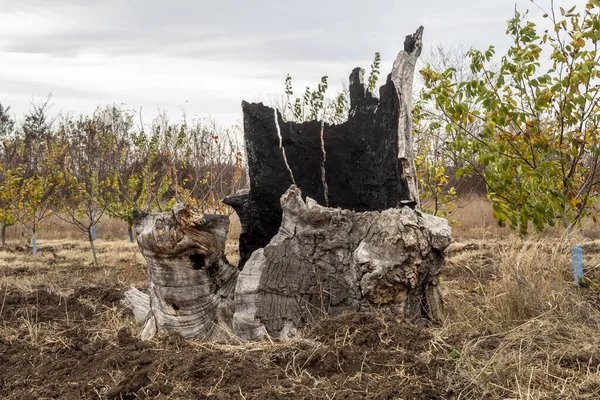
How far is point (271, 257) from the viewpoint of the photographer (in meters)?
4.63

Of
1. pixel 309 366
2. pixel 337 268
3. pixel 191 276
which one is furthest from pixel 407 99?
pixel 309 366

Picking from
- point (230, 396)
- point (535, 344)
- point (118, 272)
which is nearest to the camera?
point (230, 396)

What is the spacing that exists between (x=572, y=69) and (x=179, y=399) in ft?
13.0

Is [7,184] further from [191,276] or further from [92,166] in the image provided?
[191,276]

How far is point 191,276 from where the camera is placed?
482cm

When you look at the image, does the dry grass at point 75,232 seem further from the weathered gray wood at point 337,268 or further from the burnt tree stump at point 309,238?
the weathered gray wood at point 337,268

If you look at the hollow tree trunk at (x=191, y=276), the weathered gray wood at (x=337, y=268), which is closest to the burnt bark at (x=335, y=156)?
the hollow tree trunk at (x=191, y=276)

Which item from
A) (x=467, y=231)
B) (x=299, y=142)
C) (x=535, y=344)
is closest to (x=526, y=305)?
(x=535, y=344)

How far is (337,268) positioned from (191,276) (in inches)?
44.0

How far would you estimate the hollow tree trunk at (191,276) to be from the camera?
4660mm

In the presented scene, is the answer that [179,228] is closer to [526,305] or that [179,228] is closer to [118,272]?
[526,305]

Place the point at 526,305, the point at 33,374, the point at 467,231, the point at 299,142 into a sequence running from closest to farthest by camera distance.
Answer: the point at 33,374 → the point at 526,305 → the point at 299,142 → the point at 467,231

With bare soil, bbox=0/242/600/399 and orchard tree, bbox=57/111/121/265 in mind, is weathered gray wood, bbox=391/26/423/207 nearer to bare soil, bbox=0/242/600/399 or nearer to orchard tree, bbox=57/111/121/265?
bare soil, bbox=0/242/600/399

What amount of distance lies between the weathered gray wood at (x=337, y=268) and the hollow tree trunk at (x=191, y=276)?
→ 31cm
